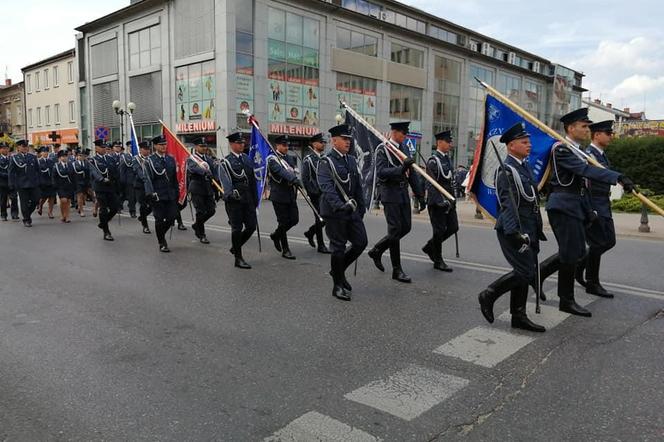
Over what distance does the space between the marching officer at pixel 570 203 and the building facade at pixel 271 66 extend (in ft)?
62.4

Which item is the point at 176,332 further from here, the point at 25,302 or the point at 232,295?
the point at 25,302

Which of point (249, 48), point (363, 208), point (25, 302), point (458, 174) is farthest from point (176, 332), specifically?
point (249, 48)

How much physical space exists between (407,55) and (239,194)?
3474cm

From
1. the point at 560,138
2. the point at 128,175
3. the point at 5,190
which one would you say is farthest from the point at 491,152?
the point at 5,190

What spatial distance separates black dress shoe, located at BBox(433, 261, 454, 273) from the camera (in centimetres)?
764

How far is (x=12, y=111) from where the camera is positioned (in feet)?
Result: 186

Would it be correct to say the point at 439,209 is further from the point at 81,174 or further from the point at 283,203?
the point at 81,174

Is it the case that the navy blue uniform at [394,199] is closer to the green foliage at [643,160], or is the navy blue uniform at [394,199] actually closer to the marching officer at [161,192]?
the marching officer at [161,192]

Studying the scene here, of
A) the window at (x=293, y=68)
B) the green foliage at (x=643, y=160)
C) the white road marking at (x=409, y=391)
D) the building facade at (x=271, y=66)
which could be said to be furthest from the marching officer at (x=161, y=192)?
the window at (x=293, y=68)

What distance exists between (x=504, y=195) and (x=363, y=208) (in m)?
2.06

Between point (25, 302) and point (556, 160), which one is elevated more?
point (556, 160)

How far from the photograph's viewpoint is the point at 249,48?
29.8 m

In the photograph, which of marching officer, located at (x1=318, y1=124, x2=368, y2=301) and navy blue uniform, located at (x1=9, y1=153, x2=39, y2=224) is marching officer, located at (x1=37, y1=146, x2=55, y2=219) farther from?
marching officer, located at (x1=318, y1=124, x2=368, y2=301)

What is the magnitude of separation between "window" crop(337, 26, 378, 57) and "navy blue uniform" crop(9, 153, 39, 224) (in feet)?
79.3
